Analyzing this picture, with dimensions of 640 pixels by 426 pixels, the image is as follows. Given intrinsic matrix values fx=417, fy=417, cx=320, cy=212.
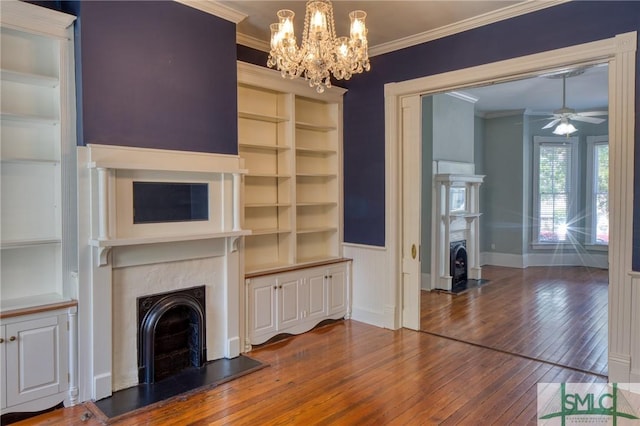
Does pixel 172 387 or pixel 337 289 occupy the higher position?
pixel 337 289

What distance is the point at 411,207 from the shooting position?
→ 465 centimetres

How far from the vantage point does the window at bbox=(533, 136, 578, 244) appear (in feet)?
27.4

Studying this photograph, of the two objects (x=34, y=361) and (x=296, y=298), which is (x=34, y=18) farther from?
(x=296, y=298)

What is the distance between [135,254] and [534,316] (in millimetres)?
4600

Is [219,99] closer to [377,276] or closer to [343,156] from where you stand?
[343,156]

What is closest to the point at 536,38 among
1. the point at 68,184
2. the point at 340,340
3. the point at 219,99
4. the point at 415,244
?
the point at 415,244

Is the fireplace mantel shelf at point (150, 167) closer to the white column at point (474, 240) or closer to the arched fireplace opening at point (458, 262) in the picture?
the arched fireplace opening at point (458, 262)

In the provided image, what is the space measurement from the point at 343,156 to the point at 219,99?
1829 mm

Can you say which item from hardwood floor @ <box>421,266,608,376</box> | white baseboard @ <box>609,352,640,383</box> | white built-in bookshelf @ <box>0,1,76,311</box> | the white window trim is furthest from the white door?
the white window trim

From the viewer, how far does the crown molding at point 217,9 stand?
3467 millimetres

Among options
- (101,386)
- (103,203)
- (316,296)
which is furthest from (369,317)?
(103,203)

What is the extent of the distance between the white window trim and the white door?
16.2 feet

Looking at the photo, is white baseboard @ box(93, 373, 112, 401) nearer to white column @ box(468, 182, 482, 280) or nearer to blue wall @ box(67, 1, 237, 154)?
blue wall @ box(67, 1, 237, 154)

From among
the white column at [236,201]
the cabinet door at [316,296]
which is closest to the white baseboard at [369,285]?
the cabinet door at [316,296]
